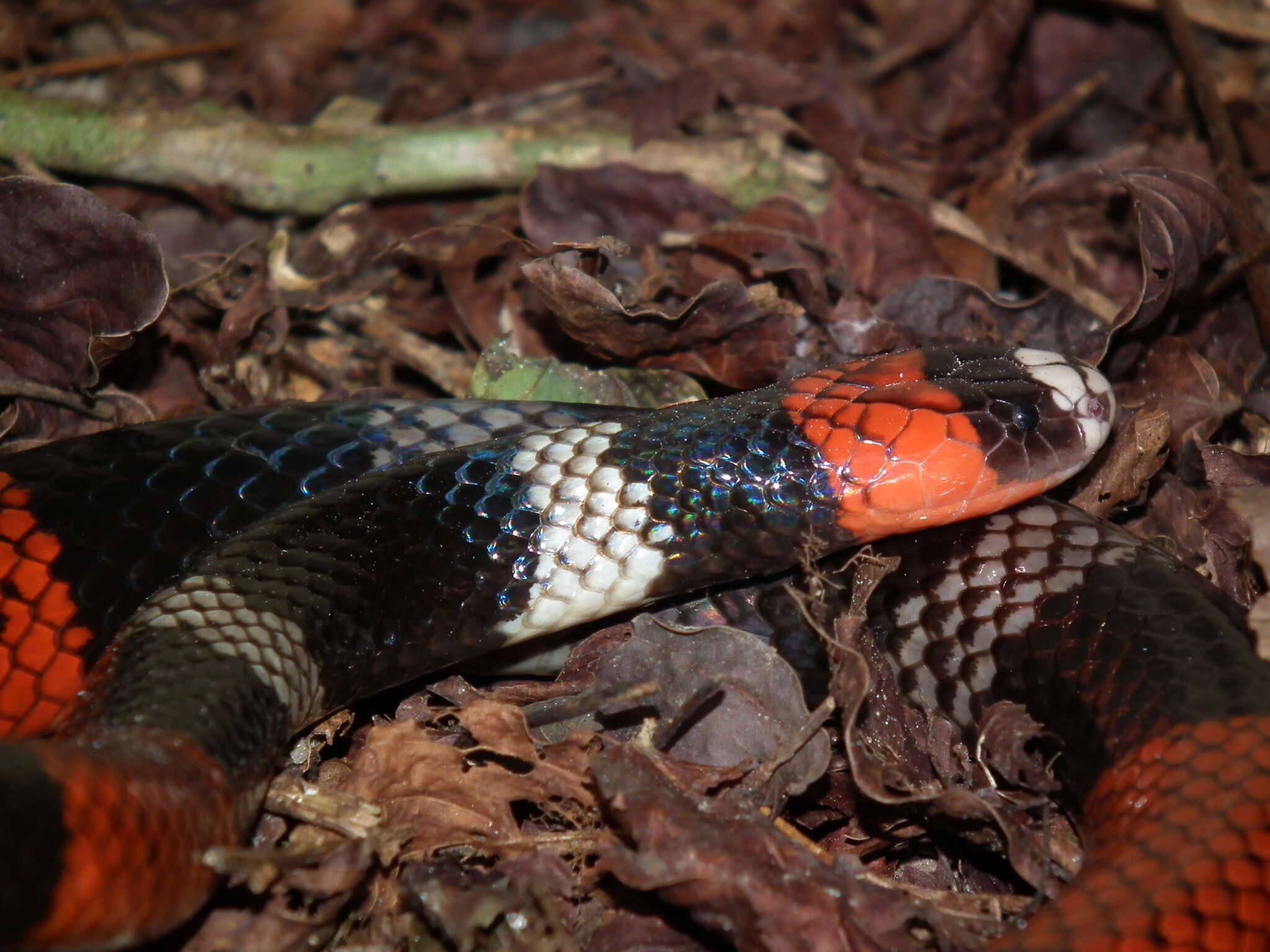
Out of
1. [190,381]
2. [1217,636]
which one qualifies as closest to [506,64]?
[190,381]

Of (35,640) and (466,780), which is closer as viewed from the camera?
(466,780)

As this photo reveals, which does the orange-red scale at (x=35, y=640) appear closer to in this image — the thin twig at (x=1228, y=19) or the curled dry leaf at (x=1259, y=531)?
the curled dry leaf at (x=1259, y=531)

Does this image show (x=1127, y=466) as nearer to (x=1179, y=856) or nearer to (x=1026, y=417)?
(x=1026, y=417)

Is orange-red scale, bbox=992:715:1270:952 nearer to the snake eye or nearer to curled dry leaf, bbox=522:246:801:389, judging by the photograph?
the snake eye

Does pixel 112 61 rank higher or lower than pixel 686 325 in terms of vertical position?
higher

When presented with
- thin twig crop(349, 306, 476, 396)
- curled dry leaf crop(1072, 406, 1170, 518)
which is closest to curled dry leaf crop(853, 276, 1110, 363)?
curled dry leaf crop(1072, 406, 1170, 518)

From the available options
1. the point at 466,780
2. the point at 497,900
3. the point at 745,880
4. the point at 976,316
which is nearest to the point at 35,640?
the point at 466,780

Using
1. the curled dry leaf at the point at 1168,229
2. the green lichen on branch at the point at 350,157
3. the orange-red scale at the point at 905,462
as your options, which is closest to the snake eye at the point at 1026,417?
the orange-red scale at the point at 905,462

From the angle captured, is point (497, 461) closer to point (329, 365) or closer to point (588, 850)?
point (588, 850)
